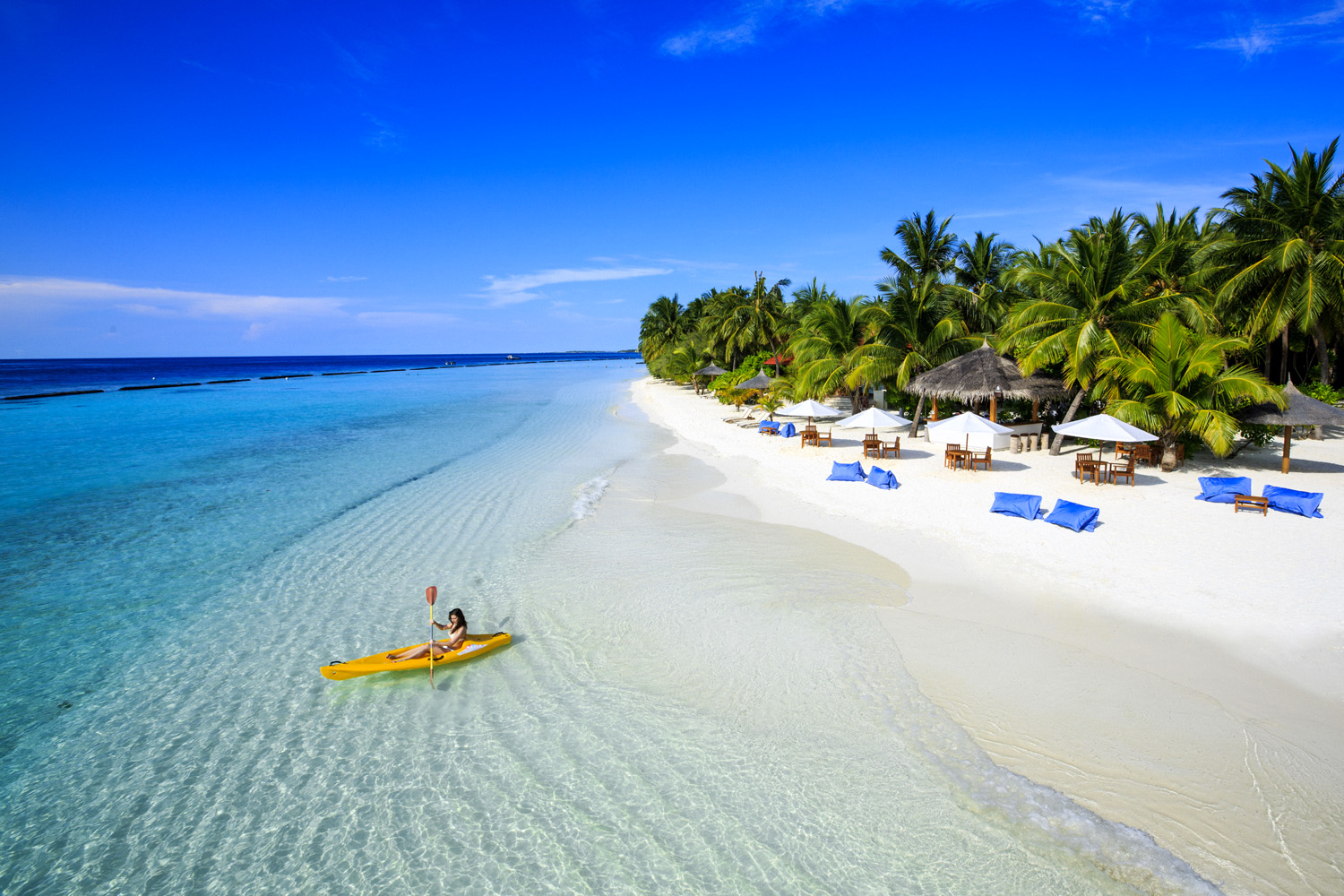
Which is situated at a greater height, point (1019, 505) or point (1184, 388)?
point (1184, 388)

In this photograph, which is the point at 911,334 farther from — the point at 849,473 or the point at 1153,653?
the point at 1153,653

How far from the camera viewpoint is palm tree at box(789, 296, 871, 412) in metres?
21.4

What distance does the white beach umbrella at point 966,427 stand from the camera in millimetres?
A: 14070

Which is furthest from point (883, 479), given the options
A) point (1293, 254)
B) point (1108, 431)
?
point (1293, 254)

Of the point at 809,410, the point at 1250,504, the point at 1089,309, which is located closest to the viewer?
the point at 1250,504

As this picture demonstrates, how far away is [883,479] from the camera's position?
536 inches

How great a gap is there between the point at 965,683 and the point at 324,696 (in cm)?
650

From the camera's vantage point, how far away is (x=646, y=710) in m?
5.89

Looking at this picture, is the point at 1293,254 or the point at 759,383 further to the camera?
the point at 759,383

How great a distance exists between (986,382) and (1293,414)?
20.1 feet

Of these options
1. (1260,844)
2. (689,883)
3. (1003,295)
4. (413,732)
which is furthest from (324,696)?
(1003,295)

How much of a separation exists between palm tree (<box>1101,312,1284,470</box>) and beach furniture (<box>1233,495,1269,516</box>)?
225cm

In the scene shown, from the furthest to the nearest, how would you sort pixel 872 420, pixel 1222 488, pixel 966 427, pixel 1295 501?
pixel 872 420, pixel 966 427, pixel 1222 488, pixel 1295 501

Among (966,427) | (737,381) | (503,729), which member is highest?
(737,381)
